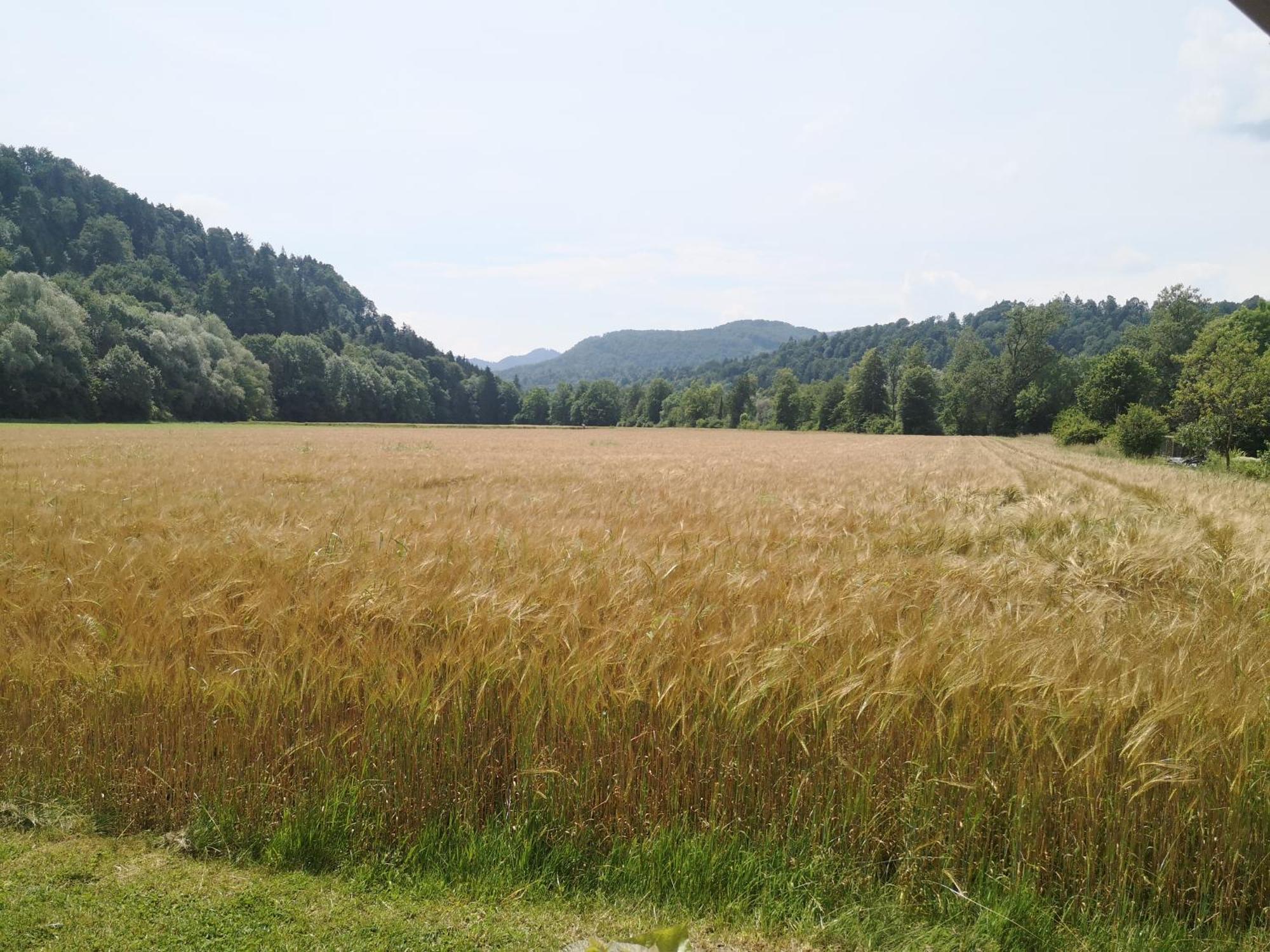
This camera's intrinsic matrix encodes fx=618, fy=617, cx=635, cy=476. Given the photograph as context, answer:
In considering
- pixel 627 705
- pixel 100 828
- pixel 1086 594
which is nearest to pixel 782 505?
pixel 1086 594

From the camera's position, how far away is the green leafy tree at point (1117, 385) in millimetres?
61438

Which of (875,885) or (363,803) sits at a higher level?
(363,803)

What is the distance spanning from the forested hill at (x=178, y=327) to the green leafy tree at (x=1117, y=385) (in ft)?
308

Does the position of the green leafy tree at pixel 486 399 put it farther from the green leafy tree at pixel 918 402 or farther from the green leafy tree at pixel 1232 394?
the green leafy tree at pixel 1232 394

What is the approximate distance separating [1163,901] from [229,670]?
11.9 feet

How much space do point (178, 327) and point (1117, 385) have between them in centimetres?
10132

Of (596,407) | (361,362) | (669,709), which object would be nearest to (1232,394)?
(669,709)

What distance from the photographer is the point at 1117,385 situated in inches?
2416

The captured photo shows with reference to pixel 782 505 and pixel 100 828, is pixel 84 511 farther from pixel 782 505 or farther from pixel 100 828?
pixel 782 505

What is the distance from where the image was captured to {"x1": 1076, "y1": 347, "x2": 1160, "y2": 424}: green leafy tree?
61.4 meters

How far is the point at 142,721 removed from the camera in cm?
253

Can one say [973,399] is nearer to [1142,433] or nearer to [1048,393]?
[1048,393]

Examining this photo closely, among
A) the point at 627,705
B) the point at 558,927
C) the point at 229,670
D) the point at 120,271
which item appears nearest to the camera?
the point at 558,927

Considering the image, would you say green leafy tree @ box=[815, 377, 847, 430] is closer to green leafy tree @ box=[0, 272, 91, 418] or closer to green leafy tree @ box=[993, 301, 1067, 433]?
green leafy tree @ box=[993, 301, 1067, 433]
